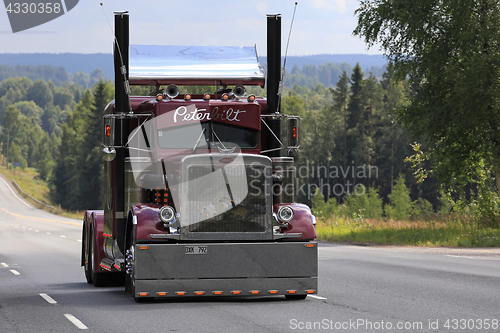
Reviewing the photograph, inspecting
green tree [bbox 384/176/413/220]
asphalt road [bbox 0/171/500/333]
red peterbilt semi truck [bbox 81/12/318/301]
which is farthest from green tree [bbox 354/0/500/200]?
green tree [bbox 384/176/413/220]

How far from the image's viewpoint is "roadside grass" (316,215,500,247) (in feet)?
91.4

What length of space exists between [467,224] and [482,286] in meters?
18.2

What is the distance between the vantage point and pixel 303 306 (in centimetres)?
1098

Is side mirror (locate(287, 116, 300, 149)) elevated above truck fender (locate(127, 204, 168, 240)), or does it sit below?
above

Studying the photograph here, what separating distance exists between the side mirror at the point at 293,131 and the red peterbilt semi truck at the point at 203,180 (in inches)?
0.6

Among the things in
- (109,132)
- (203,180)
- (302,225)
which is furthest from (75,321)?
(302,225)

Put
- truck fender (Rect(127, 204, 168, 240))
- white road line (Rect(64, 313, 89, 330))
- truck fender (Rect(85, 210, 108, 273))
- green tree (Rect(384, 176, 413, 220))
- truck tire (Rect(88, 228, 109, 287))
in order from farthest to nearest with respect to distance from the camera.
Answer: green tree (Rect(384, 176, 413, 220))
truck tire (Rect(88, 228, 109, 287))
truck fender (Rect(85, 210, 108, 273))
truck fender (Rect(127, 204, 168, 240))
white road line (Rect(64, 313, 89, 330))

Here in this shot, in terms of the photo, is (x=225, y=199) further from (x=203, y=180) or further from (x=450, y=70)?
(x=450, y=70)

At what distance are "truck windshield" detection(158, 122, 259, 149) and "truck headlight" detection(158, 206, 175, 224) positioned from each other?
53.7 inches

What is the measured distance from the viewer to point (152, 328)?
9.06 metres

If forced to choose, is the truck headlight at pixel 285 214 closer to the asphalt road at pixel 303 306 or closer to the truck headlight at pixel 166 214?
the asphalt road at pixel 303 306

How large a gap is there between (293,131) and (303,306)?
9.20 feet

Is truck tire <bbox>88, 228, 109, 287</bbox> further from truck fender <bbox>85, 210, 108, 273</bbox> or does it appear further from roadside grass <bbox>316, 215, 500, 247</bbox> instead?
roadside grass <bbox>316, 215, 500, 247</bbox>

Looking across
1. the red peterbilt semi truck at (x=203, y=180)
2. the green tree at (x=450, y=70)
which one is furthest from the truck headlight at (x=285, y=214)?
the green tree at (x=450, y=70)
